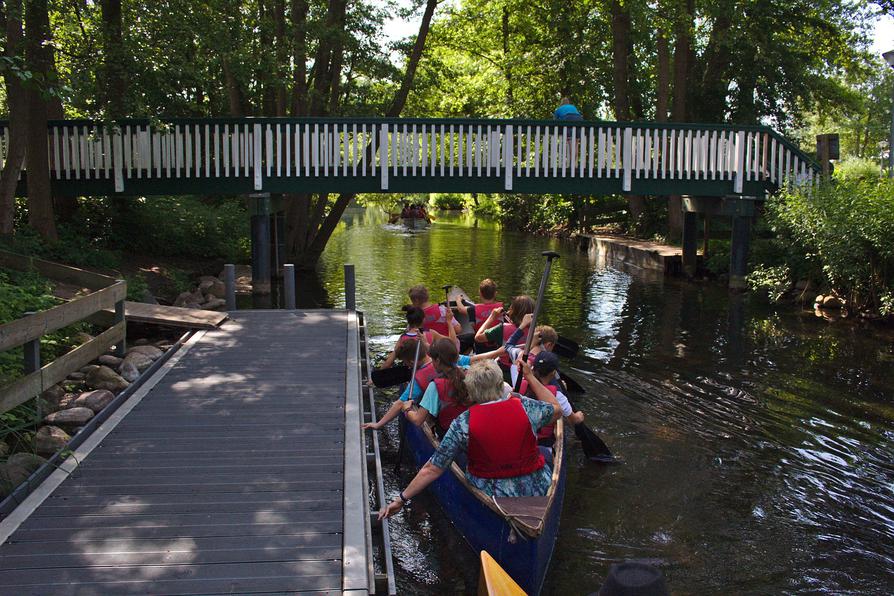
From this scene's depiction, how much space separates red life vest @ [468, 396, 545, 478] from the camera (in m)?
5.84

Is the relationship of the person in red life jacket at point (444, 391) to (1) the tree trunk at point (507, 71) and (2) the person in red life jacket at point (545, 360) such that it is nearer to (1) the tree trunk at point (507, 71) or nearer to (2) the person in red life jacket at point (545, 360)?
(2) the person in red life jacket at point (545, 360)

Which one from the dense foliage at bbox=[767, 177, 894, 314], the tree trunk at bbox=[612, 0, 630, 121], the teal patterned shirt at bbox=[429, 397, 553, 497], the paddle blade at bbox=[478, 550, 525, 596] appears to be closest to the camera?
the paddle blade at bbox=[478, 550, 525, 596]

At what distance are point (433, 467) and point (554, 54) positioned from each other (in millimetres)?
28700

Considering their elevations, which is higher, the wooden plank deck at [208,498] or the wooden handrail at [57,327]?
the wooden handrail at [57,327]

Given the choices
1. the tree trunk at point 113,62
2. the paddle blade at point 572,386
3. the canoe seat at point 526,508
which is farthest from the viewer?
the tree trunk at point 113,62

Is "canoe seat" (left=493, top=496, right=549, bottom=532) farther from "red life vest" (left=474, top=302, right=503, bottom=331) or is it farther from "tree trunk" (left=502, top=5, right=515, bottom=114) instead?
"tree trunk" (left=502, top=5, right=515, bottom=114)

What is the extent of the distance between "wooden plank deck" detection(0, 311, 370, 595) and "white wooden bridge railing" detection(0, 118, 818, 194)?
9482mm

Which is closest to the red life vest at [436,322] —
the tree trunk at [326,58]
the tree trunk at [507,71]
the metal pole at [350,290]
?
the metal pole at [350,290]

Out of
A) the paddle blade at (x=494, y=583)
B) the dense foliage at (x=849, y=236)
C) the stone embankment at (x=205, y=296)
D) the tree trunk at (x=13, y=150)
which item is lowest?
the paddle blade at (x=494, y=583)

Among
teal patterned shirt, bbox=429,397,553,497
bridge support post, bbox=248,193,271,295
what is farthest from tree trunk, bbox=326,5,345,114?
teal patterned shirt, bbox=429,397,553,497

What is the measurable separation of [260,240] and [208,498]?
13469 mm

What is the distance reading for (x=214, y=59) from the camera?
18.7m

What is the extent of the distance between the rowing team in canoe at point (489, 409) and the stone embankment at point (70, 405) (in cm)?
279

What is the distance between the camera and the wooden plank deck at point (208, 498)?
5.31m
